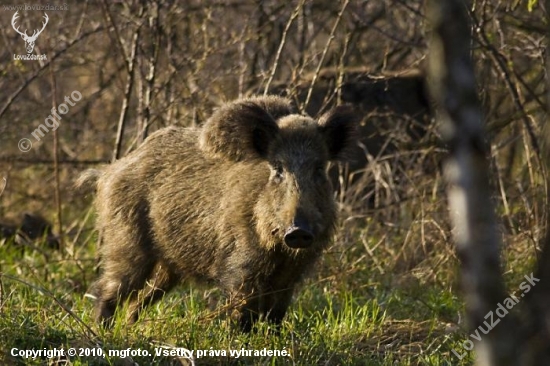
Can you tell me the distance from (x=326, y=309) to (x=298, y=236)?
40.8 inches

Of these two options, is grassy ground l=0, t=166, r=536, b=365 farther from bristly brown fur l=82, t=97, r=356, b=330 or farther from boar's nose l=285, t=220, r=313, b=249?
boar's nose l=285, t=220, r=313, b=249

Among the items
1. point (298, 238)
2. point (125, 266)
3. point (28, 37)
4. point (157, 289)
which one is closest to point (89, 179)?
point (125, 266)

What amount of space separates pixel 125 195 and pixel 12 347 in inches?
63.9

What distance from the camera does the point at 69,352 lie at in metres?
4.63

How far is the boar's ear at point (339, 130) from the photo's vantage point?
5.99 metres

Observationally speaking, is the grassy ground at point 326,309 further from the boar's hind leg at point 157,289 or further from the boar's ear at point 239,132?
the boar's ear at point 239,132

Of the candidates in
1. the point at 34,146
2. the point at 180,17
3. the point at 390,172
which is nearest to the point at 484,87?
the point at 390,172

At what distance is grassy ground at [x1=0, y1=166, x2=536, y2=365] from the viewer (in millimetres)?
4859

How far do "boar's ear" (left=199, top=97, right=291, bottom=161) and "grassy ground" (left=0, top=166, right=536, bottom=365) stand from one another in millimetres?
881

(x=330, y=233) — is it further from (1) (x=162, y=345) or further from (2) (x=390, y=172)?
(2) (x=390, y=172)

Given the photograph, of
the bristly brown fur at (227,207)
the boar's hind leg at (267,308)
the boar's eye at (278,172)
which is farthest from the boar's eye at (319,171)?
the boar's hind leg at (267,308)

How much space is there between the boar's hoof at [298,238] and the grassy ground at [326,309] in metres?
0.47

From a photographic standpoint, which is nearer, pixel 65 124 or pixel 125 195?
pixel 125 195

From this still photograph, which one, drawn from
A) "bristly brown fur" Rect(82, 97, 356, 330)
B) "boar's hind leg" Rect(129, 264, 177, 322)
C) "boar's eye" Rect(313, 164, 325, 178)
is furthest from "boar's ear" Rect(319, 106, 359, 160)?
"boar's hind leg" Rect(129, 264, 177, 322)
